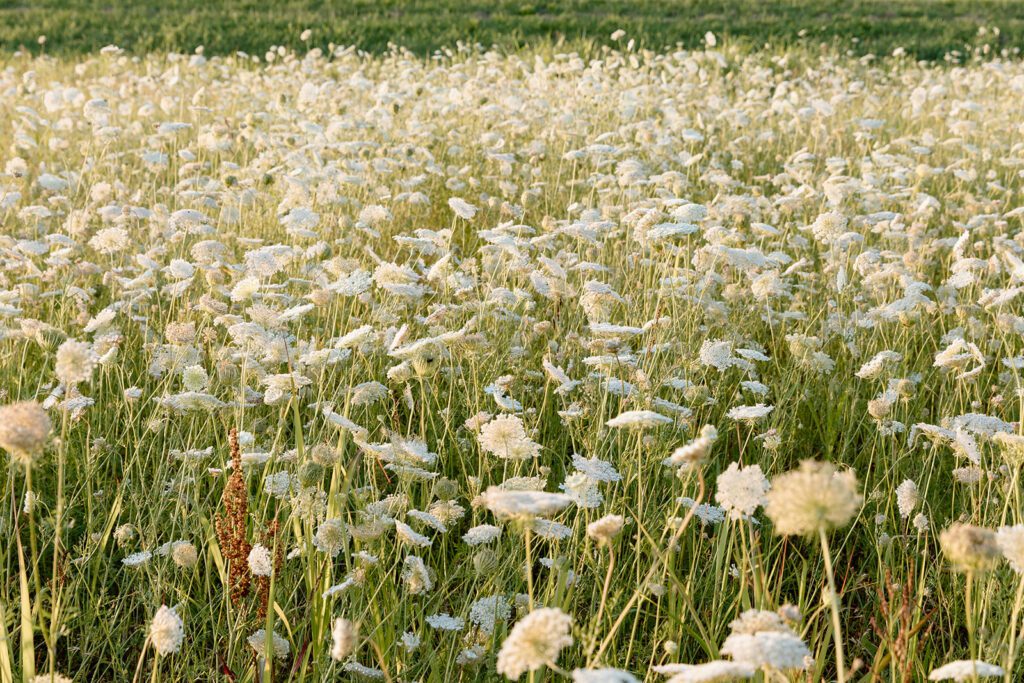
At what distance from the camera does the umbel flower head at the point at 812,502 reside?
3.19ft

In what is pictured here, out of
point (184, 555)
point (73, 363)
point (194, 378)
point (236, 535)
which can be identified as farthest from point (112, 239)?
point (236, 535)

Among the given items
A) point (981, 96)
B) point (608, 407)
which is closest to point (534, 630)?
point (608, 407)

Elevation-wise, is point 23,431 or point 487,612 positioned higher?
point 23,431

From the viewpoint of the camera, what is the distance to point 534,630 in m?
1.02

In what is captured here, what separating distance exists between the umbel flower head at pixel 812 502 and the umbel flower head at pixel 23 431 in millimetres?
901

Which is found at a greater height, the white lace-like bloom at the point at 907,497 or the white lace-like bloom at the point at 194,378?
the white lace-like bloom at the point at 194,378

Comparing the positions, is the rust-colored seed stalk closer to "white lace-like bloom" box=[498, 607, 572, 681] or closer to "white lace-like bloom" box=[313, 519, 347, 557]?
"white lace-like bloom" box=[313, 519, 347, 557]

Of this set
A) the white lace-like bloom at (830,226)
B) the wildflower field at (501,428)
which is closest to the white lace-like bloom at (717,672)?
the wildflower field at (501,428)

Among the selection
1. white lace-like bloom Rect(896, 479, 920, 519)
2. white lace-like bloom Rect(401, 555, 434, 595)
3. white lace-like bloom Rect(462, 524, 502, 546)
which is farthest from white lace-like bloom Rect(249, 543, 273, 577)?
white lace-like bloom Rect(896, 479, 920, 519)

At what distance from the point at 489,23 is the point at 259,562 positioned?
45.8 feet

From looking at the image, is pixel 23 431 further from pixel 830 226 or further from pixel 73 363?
pixel 830 226

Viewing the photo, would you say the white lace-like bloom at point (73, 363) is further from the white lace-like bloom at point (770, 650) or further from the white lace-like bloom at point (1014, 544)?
the white lace-like bloom at point (1014, 544)

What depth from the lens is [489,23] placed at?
1453 centimetres

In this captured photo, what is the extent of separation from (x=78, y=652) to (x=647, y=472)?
1287 mm
